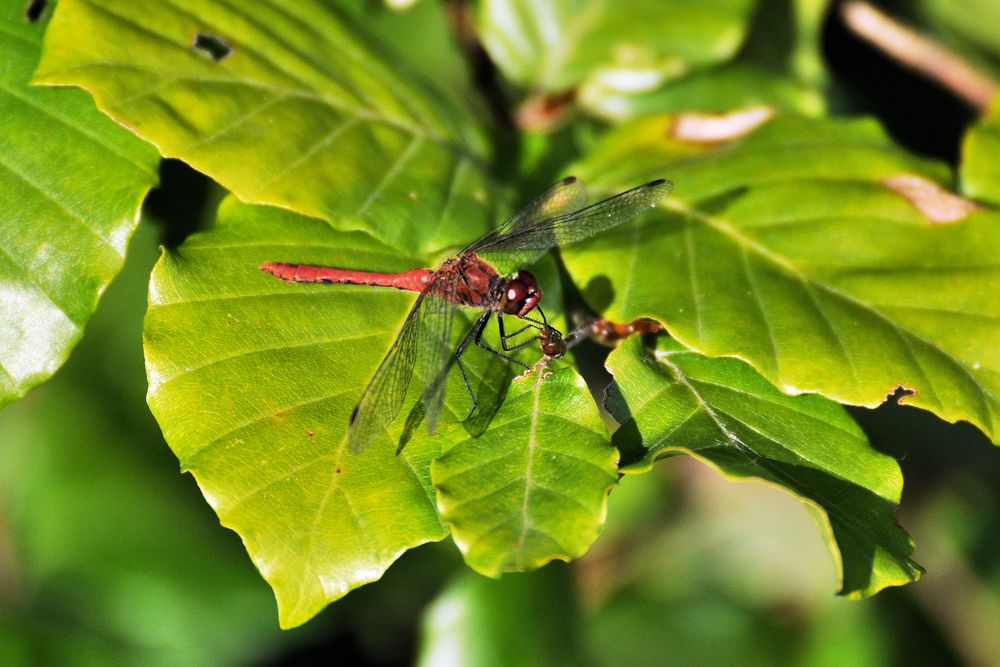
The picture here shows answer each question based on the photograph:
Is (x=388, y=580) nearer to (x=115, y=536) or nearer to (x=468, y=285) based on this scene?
(x=115, y=536)

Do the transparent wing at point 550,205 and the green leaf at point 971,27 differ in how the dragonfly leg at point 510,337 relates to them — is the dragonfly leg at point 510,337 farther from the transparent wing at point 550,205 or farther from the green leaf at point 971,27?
the green leaf at point 971,27

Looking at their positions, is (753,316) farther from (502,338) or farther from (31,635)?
(31,635)

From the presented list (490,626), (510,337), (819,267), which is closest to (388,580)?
(490,626)

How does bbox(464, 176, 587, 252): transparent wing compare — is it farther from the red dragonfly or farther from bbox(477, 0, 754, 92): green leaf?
bbox(477, 0, 754, 92): green leaf

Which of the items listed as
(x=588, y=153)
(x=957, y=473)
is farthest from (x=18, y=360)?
(x=957, y=473)

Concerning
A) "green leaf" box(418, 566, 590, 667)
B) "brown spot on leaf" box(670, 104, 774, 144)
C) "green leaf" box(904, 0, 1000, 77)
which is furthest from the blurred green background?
"brown spot on leaf" box(670, 104, 774, 144)

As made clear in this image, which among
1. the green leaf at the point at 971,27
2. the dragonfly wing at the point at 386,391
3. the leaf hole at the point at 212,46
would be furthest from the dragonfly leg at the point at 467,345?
the green leaf at the point at 971,27
